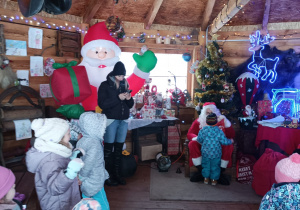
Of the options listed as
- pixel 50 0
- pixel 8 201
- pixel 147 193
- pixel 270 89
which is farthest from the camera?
pixel 270 89

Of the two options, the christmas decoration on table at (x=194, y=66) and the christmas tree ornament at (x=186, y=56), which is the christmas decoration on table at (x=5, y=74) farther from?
the christmas decoration on table at (x=194, y=66)

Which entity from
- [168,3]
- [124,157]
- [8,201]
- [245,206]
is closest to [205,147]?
[245,206]

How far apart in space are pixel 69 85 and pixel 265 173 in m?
2.79

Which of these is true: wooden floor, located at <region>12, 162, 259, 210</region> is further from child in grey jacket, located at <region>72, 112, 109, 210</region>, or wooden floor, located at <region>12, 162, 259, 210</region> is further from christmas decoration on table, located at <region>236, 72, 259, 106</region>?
christmas decoration on table, located at <region>236, 72, 259, 106</region>

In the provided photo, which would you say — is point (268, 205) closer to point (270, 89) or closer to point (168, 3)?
point (270, 89)

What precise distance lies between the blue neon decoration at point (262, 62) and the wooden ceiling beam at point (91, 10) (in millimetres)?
3044

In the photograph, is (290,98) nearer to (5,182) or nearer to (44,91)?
(44,91)

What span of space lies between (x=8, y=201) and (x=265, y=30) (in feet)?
17.3

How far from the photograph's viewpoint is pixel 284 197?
187 centimetres

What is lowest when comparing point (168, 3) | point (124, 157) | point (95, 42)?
point (124, 157)

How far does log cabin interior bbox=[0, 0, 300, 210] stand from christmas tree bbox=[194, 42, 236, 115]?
39cm

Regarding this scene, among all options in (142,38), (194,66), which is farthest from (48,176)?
(194,66)

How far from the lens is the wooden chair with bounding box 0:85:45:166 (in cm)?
328

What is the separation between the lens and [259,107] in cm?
445
